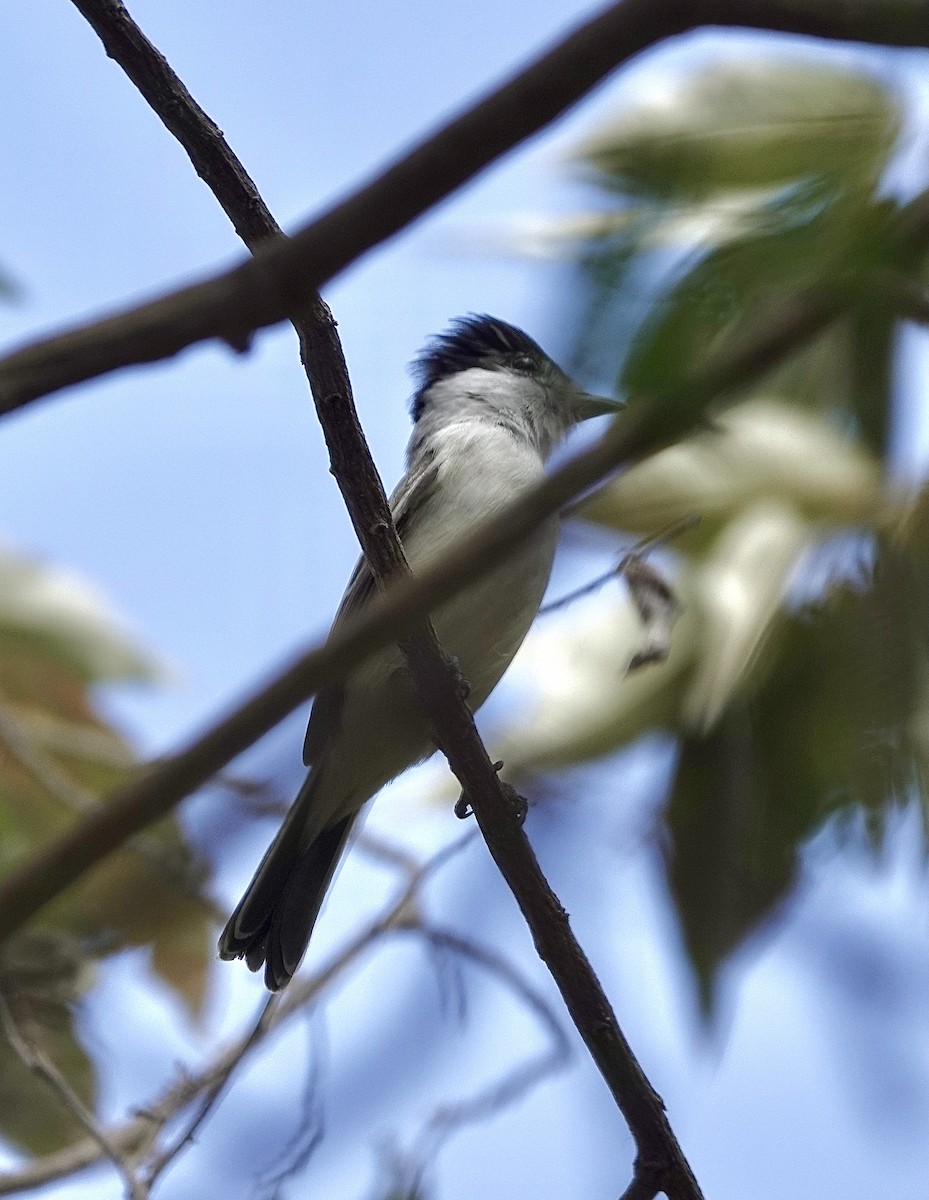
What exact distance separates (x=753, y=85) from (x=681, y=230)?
2.88m

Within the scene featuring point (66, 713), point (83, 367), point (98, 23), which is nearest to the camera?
point (83, 367)

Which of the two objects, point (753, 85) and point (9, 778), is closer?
point (753, 85)

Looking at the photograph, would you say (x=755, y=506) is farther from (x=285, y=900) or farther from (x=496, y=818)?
(x=496, y=818)

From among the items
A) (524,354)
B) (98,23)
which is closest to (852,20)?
(98,23)

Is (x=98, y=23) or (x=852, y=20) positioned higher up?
(x=98, y=23)

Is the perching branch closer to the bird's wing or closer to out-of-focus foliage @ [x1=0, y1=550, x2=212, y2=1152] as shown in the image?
out-of-focus foliage @ [x1=0, y1=550, x2=212, y2=1152]

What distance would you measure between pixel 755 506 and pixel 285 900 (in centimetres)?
351

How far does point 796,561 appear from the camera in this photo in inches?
258

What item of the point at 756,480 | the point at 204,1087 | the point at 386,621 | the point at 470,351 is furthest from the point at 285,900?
the point at 756,480

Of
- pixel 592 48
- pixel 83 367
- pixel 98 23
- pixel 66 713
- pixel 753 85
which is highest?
pixel 753 85

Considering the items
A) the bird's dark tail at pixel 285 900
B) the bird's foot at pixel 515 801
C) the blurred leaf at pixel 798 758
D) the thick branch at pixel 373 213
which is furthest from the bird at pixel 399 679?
the thick branch at pixel 373 213

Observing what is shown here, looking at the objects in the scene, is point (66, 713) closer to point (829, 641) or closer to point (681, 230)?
point (829, 641)

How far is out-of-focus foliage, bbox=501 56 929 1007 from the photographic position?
163cm

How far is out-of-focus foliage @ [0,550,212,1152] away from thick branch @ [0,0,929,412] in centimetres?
115
